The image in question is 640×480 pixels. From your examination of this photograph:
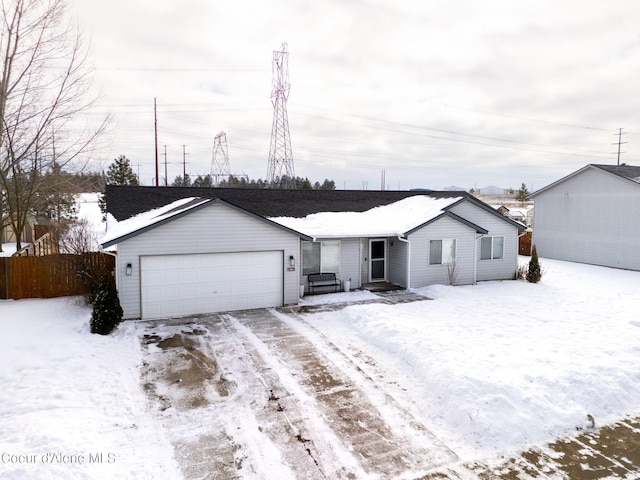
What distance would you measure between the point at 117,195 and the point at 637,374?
17.9 meters

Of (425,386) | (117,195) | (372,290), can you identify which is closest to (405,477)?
(425,386)

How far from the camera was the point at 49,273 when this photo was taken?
1373cm

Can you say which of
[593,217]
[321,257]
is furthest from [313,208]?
[593,217]

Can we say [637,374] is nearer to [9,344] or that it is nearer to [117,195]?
[9,344]

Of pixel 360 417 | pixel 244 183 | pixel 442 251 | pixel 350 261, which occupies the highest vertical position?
pixel 244 183

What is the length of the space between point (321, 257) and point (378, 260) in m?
2.99

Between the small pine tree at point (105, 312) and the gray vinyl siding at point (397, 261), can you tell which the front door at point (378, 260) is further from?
the small pine tree at point (105, 312)

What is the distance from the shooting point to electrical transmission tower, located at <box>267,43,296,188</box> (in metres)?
29.4

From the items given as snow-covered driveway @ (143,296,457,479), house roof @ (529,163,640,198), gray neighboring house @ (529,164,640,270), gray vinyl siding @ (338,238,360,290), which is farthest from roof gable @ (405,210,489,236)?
house roof @ (529,163,640,198)

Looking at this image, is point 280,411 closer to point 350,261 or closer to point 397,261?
point 350,261

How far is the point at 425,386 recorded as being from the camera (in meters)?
7.70

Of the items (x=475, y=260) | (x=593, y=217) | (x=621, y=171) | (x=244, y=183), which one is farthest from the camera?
(x=244, y=183)

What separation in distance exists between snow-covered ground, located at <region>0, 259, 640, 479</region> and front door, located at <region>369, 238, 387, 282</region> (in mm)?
4136

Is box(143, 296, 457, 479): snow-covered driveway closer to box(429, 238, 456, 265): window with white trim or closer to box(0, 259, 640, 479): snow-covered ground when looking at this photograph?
box(0, 259, 640, 479): snow-covered ground
